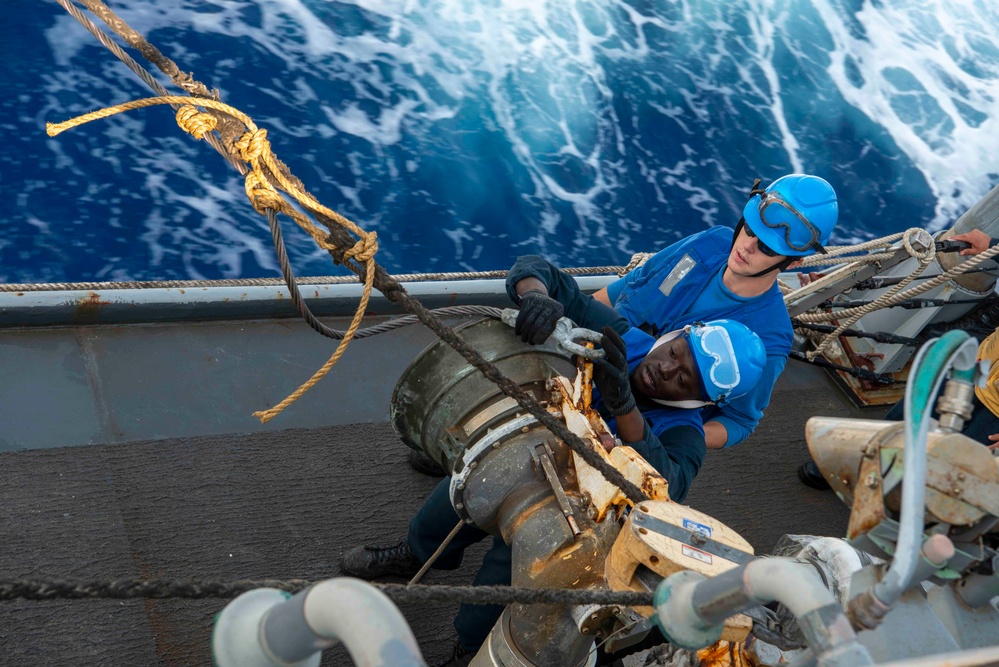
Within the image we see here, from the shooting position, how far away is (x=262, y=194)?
1.78 metres

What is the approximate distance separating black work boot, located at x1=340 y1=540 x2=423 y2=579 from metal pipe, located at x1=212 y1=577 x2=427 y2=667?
Answer: 6.22ft

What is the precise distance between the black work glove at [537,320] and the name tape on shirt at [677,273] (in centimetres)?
83

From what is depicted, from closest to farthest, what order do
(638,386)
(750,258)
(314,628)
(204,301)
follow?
(314,628) < (638,386) < (750,258) < (204,301)

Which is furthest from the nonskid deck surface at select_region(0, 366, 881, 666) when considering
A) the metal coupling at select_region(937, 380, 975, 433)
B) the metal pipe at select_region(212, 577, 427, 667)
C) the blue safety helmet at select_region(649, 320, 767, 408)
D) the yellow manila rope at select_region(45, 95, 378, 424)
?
the metal coupling at select_region(937, 380, 975, 433)

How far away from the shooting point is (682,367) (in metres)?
2.47

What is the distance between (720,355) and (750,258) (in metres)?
0.46

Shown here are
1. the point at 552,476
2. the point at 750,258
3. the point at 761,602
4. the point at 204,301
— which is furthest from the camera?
the point at 204,301

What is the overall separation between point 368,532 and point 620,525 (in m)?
1.41

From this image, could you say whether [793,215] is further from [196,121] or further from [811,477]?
[196,121]

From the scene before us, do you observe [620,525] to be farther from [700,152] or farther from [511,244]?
[700,152]

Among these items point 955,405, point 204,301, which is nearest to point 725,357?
point 955,405

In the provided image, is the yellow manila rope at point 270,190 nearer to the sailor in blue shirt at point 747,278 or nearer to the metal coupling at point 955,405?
the metal coupling at point 955,405

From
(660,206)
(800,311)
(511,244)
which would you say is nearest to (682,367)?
Result: (800,311)

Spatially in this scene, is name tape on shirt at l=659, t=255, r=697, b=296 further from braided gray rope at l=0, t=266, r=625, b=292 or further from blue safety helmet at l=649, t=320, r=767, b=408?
braided gray rope at l=0, t=266, r=625, b=292
